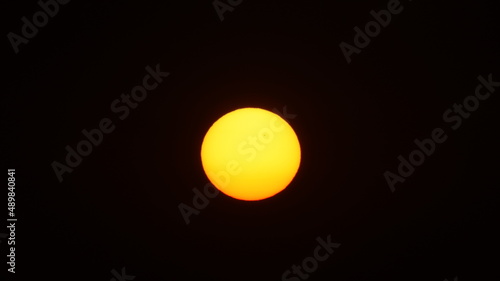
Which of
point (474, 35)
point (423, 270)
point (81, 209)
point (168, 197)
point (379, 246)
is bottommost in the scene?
point (423, 270)

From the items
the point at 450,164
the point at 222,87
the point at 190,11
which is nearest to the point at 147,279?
the point at 222,87

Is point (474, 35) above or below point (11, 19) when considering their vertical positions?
below

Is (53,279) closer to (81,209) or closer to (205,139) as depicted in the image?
(81,209)

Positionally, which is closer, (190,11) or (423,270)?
(190,11)

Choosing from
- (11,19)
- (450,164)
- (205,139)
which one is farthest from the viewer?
(450,164)

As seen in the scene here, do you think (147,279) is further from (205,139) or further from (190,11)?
(190,11)

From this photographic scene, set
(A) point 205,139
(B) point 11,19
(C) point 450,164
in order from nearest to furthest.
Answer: (A) point 205,139 < (B) point 11,19 < (C) point 450,164
